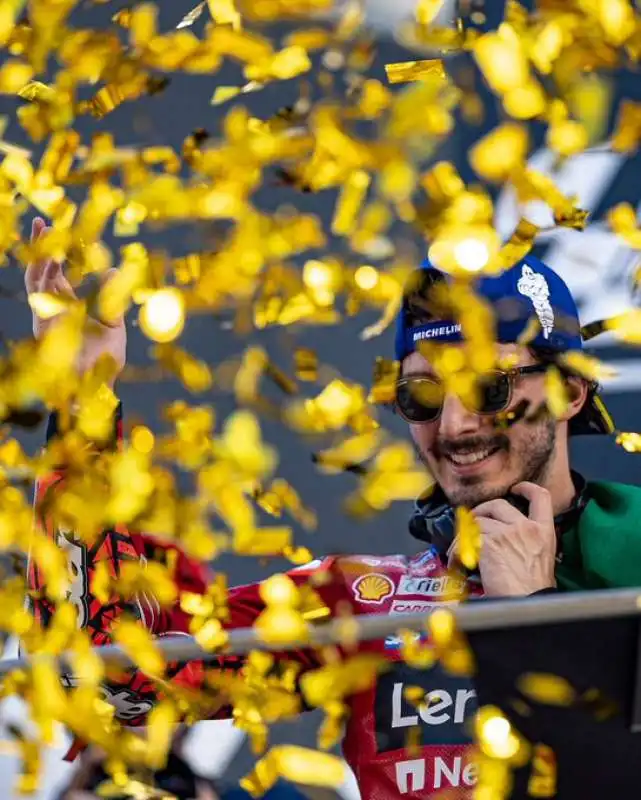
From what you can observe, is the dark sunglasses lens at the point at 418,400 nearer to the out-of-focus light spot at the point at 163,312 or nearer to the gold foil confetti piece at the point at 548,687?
the gold foil confetti piece at the point at 548,687

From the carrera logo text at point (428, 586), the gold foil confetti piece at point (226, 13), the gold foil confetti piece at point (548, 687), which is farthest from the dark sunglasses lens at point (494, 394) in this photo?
the gold foil confetti piece at point (226, 13)

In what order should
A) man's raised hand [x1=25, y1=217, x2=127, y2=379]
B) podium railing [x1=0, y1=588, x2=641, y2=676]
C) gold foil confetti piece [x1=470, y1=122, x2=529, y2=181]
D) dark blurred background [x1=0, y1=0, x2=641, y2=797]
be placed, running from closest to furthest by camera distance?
1. gold foil confetti piece [x1=470, y1=122, x2=529, y2=181]
2. podium railing [x1=0, y1=588, x2=641, y2=676]
3. man's raised hand [x1=25, y1=217, x2=127, y2=379]
4. dark blurred background [x1=0, y1=0, x2=641, y2=797]

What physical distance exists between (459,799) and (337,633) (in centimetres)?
69

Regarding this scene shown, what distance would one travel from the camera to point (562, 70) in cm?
61

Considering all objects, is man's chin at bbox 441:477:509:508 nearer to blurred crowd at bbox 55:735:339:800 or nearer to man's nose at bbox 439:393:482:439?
man's nose at bbox 439:393:482:439

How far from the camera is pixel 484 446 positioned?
4.77 feet

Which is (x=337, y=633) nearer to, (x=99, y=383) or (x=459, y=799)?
(x=99, y=383)

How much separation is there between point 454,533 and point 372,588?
0.44 ft

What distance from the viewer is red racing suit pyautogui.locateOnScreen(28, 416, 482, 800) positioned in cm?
118

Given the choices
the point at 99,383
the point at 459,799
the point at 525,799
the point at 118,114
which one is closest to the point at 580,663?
the point at 525,799

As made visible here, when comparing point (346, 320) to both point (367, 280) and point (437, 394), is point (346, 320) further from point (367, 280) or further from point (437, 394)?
point (367, 280)

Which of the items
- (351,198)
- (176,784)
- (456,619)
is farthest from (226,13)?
(176,784)

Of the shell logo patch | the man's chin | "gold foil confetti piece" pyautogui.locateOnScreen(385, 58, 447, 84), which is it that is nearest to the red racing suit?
the shell logo patch

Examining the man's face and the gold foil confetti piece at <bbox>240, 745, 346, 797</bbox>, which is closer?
the gold foil confetti piece at <bbox>240, 745, 346, 797</bbox>
